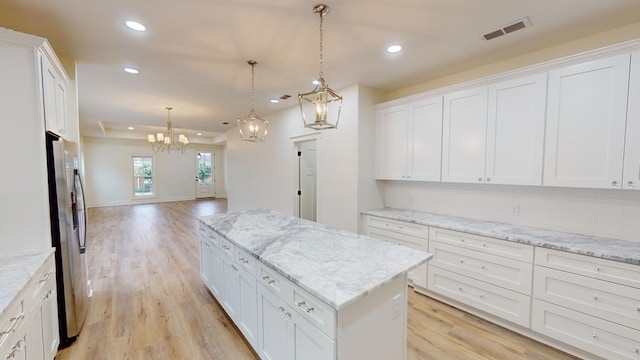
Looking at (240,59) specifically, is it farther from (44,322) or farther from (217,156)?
(217,156)

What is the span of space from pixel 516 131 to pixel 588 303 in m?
1.55

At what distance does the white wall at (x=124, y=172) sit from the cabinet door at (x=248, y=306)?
10392 mm

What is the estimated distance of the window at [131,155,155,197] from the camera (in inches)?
403

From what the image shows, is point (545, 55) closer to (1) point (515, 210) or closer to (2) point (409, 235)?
(1) point (515, 210)

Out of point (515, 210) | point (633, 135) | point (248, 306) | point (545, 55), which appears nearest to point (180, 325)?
point (248, 306)

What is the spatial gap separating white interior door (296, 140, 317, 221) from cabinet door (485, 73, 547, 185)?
3143 millimetres

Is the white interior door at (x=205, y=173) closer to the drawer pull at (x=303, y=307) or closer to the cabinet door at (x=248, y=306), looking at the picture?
the cabinet door at (x=248, y=306)

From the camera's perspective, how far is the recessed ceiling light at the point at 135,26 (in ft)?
7.06

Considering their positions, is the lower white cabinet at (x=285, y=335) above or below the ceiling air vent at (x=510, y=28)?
below

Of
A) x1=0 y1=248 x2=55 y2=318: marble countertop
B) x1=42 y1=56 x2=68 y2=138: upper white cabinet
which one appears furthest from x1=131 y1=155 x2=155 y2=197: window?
x1=0 y1=248 x2=55 y2=318: marble countertop

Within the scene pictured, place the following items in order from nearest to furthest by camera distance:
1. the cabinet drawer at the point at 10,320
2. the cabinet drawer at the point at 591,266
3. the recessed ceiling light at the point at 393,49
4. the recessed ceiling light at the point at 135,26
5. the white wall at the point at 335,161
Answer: the cabinet drawer at the point at 10,320 → the cabinet drawer at the point at 591,266 → the recessed ceiling light at the point at 135,26 → the recessed ceiling light at the point at 393,49 → the white wall at the point at 335,161

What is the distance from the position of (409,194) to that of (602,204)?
1.91 m

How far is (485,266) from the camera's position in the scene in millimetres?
2539

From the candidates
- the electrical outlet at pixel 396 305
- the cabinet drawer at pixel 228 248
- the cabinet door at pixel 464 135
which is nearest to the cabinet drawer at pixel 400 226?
the cabinet door at pixel 464 135
